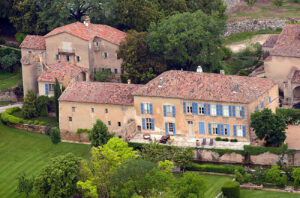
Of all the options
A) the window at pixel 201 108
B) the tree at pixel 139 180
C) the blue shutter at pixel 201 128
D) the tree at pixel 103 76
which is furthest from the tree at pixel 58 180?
the tree at pixel 103 76

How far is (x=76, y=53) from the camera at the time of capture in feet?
409

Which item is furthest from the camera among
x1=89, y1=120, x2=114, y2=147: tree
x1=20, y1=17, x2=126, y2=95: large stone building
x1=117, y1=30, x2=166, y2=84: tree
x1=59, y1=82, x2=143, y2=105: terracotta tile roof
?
x1=20, y1=17, x2=126, y2=95: large stone building

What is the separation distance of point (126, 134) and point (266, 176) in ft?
58.9

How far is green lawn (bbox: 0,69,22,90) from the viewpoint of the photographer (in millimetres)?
130250

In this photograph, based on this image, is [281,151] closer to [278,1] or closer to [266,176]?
[266,176]

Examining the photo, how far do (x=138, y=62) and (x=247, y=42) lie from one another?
21966 mm

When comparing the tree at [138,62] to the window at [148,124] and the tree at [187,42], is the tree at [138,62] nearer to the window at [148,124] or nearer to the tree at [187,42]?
the tree at [187,42]

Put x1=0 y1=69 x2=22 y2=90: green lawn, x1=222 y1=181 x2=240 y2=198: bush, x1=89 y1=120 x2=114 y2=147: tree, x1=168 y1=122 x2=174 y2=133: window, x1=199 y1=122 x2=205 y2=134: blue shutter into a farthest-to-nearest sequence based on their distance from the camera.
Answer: x1=0 y1=69 x2=22 y2=90: green lawn, x1=168 y1=122 x2=174 y2=133: window, x1=199 y1=122 x2=205 y2=134: blue shutter, x1=89 y1=120 x2=114 y2=147: tree, x1=222 y1=181 x2=240 y2=198: bush

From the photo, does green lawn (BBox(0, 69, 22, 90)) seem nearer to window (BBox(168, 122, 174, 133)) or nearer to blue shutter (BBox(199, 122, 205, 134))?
window (BBox(168, 122, 174, 133))

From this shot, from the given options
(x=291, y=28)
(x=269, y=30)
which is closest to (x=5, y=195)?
(x=291, y=28)

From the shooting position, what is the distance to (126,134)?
364 feet

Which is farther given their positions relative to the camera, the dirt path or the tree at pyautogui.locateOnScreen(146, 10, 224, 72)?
the dirt path

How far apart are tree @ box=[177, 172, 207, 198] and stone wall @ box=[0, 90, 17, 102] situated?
3998 centimetres

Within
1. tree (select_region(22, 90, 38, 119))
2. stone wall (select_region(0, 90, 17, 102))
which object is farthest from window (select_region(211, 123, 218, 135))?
stone wall (select_region(0, 90, 17, 102))
